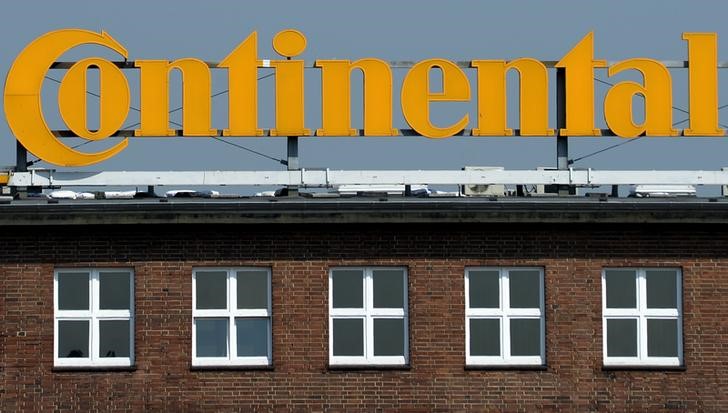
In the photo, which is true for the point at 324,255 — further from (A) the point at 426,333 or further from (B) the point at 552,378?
(B) the point at 552,378

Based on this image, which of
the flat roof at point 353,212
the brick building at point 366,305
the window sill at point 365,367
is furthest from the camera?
the window sill at point 365,367

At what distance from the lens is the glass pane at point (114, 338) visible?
35.9 meters

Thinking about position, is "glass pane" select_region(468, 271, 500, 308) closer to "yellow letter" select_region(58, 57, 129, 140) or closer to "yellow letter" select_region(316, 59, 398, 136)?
"yellow letter" select_region(316, 59, 398, 136)

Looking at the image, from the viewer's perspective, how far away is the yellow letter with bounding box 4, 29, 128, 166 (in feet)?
126

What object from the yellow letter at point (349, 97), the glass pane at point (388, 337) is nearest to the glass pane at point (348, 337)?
the glass pane at point (388, 337)

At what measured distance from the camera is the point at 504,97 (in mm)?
39406

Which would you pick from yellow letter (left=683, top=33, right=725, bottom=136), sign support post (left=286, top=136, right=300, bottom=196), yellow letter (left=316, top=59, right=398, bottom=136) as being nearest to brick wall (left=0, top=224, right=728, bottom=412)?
sign support post (left=286, top=136, right=300, bottom=196)

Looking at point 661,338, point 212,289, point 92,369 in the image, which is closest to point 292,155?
point 212,289

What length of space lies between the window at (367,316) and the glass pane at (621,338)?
419cm

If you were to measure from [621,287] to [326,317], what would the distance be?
608 cm

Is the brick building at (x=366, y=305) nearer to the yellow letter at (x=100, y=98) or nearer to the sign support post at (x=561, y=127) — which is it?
the sign support post at (x=561, y=127)

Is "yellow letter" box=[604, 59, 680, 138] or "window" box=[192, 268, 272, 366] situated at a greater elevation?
"yellow letter" box=[604, 59, 680, 138]

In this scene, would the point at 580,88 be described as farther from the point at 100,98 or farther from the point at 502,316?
the point at 100,98

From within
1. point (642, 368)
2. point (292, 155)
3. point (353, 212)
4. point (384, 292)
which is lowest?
point (642, 368)
